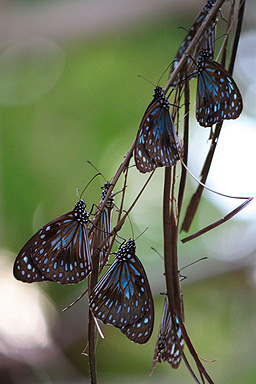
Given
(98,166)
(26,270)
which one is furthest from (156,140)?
(98,166)

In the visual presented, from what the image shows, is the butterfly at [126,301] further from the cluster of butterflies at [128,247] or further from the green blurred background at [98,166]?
the green blurred background at [98,166]

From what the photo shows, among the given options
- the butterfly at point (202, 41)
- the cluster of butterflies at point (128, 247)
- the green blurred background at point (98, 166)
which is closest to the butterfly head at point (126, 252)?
the cluster of butterflies at point (128, 247)

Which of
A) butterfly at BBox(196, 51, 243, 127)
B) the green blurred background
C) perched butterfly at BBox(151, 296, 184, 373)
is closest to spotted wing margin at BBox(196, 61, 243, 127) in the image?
butterfly at BBox(196, 51, 243, 127)

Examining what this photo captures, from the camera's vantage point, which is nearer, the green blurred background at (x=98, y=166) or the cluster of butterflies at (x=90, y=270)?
the cluster of butterflies at (x=90, y=270)

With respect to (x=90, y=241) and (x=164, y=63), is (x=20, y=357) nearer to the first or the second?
(x=90, y=241)

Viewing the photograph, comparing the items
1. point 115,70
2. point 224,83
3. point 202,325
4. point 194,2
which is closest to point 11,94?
point 115,70

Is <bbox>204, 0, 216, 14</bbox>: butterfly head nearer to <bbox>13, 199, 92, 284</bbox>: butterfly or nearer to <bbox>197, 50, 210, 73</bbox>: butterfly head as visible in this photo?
<bbox>197, 50, 210, 73</bbox>: butterfly head

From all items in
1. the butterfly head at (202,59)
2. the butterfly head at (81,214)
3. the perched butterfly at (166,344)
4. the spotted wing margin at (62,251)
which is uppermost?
the butterfly head at (202,59)

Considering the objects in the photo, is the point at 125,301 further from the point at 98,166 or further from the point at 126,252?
the point at 98,166
